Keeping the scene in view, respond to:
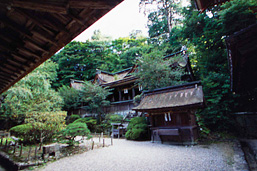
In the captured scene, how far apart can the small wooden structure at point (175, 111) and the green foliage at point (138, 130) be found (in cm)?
127

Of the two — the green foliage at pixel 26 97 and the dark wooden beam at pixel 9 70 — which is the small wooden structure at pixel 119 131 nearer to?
the green foliage at pixel 26 97

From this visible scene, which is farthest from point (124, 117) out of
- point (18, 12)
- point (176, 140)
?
point (18, 12)

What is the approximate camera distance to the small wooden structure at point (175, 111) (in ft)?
27.5

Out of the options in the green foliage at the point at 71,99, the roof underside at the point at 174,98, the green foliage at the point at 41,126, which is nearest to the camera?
the roof underside at the point at 174,98

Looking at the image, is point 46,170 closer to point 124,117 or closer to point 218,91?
point 124,117

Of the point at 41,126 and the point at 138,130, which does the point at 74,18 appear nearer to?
the point at 41,126

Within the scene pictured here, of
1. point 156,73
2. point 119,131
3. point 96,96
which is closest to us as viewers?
point 156,73

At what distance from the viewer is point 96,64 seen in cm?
3334

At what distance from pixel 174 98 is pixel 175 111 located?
844 mm

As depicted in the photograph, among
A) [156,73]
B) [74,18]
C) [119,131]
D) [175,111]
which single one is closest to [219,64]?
[156,73]

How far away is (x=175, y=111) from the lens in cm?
895

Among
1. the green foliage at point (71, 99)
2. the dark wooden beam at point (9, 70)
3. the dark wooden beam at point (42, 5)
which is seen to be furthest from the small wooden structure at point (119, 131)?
the dark wooden beam at point (42, 5)

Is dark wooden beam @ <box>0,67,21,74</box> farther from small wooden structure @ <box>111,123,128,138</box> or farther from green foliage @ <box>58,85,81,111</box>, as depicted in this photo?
green foliage @ <box>58,85,81,111</box>

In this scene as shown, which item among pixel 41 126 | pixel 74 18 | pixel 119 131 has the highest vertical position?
pixel 74 18
